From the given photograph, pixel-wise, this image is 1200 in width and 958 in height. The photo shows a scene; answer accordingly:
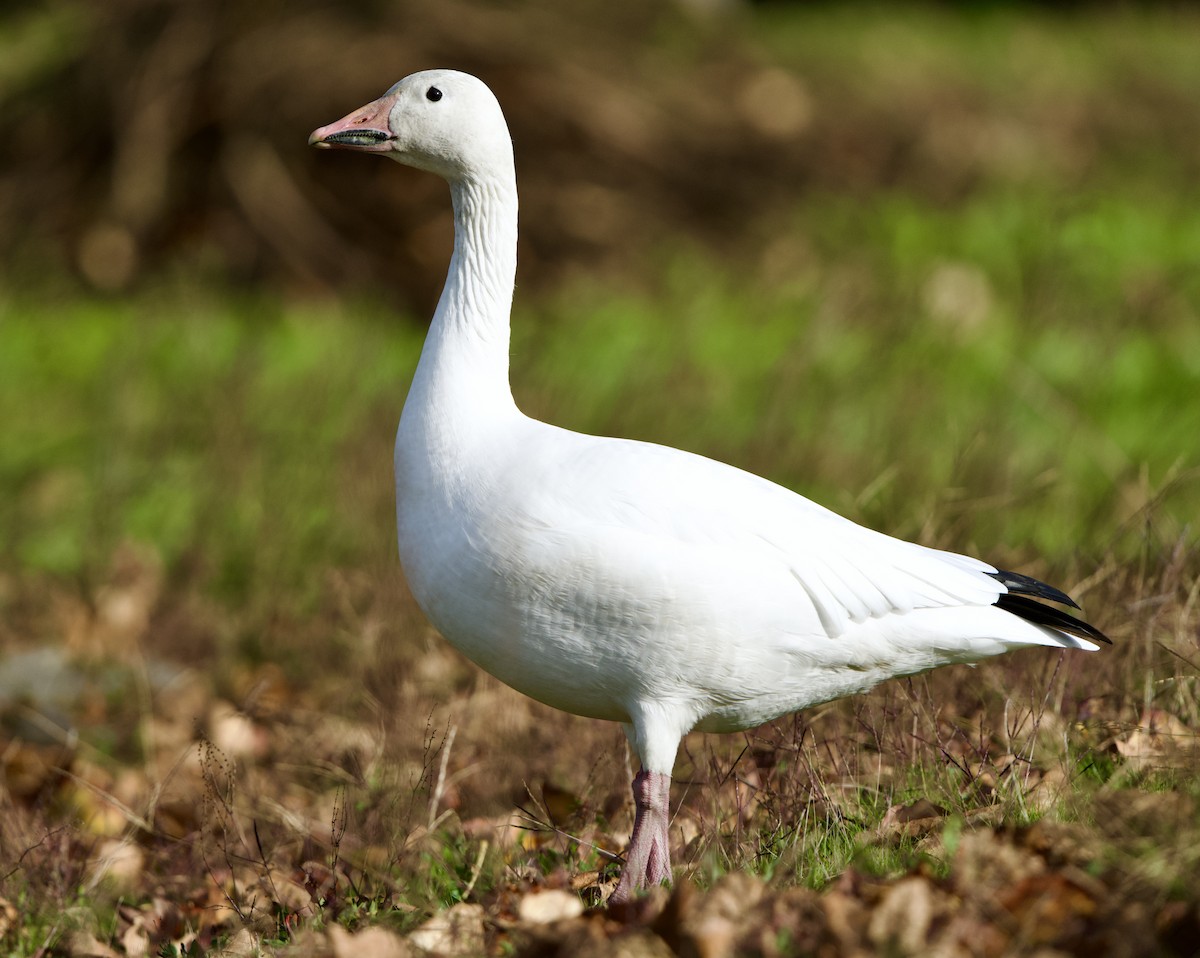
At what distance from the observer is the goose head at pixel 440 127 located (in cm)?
332

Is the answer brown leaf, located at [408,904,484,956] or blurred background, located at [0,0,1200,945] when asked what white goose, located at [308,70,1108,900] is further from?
blurred background, located at [0,0,1200,945]

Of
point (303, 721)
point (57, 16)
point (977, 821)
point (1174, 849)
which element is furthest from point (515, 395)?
point (57, 16)

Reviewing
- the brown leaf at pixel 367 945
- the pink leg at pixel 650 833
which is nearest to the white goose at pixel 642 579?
the pink leg at pixel 650 833

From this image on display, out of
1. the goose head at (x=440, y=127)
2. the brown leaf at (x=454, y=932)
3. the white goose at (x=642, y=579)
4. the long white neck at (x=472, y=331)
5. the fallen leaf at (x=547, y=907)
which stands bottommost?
the brown leaf at (x=454, y=932)

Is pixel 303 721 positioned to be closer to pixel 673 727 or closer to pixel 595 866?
pixel 595 866

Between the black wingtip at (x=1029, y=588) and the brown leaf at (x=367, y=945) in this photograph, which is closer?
the brown leaf at (x=367, y=945)

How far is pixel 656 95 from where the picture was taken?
10.9m

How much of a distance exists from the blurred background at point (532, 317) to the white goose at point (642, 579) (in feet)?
2.43

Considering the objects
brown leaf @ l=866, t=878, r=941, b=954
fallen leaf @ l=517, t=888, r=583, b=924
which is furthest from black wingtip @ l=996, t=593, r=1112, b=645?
fallen leaf @ l=517, t=888, r=583, b=924

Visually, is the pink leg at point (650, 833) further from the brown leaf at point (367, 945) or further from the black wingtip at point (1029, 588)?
the black wingtip at point (1029, 588)

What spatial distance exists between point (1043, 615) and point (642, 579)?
0.94 meters

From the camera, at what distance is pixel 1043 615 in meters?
3.20

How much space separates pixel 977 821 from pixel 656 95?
8700 mm

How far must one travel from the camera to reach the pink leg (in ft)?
9.79
